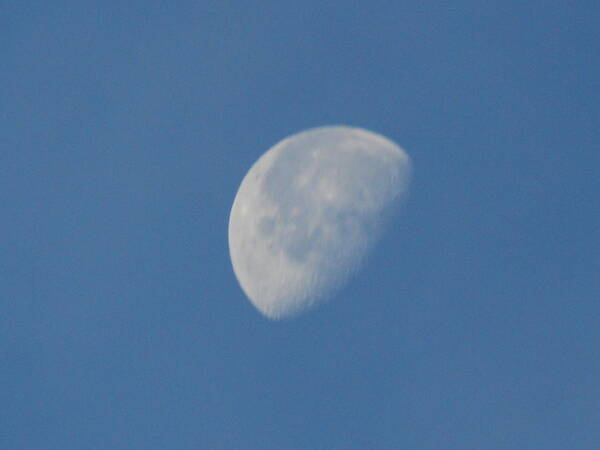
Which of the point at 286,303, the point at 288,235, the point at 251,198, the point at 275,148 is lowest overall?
the point at 286,303

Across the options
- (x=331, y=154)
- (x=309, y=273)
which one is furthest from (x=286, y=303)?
(x=331, y=154)

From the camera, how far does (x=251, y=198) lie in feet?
45.2

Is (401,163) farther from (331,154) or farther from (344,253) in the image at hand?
(344,253)

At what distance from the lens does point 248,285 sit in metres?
13.7

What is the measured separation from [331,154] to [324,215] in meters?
1.17

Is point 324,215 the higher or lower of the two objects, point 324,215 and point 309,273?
the higher

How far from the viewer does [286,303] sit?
43.3ft

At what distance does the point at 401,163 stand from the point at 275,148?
226 centimetres

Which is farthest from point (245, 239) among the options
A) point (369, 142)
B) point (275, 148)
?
point (369, 142)

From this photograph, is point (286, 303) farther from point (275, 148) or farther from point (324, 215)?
point (275, 148)

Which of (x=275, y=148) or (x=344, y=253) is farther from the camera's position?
(x=275, y=148)

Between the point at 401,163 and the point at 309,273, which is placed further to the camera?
the point at 401,163

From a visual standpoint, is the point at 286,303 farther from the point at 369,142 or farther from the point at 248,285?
the point at 369,142

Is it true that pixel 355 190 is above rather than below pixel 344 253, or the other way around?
above
